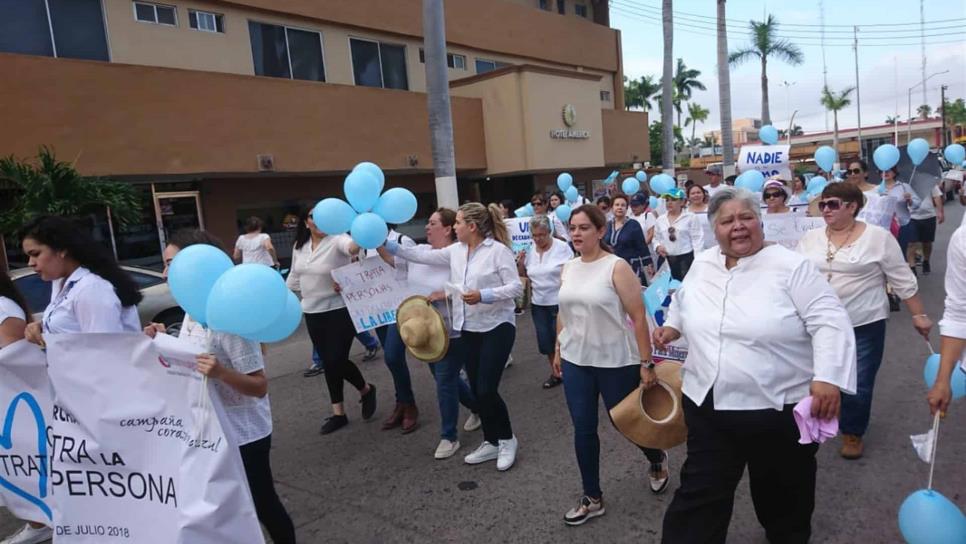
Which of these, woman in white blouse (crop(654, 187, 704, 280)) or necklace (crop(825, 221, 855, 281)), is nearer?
necklace (crop(825, 221, 855, 281))

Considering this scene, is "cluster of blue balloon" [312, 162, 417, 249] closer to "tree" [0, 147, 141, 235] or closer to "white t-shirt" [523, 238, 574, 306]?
"white t-shirt" [523, 238, 574, 306]

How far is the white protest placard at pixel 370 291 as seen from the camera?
5.18 metres

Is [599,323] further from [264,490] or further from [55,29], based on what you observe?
[55,29]

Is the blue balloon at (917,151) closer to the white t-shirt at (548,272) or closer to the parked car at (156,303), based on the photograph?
the white t-shirt at (548,272)

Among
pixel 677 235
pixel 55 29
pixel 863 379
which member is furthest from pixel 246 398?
pixel 55 29

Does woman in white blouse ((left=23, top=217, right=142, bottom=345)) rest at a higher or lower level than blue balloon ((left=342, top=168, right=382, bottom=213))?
lower

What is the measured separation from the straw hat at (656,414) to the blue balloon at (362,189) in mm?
2556

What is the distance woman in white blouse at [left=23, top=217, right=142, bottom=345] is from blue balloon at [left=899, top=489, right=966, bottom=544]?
3714 mm

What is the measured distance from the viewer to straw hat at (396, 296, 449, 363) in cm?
439

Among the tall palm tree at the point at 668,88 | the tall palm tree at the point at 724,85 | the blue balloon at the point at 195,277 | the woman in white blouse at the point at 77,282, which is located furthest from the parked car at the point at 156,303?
the tall palm tree at the point at 724,85

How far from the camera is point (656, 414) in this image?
330 cm

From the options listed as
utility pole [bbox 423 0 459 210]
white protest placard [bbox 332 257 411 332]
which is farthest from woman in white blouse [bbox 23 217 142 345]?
utility pole [bbox 423 0 459 210]

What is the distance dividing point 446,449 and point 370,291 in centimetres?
144

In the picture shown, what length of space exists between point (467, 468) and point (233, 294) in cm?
243
